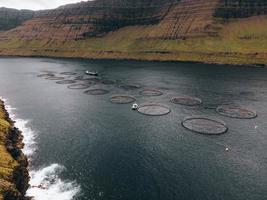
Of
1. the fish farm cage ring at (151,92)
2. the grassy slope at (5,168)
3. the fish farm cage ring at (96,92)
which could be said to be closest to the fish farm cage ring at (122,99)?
the fish farm cage ring at (151,92)

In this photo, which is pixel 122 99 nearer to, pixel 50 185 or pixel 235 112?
pixel 235 112

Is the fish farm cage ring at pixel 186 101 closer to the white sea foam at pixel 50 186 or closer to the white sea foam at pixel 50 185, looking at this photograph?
the white sea foam at pixel 50 185

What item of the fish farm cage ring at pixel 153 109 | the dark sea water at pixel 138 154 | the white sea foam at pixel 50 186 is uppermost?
the fish farm cage ring at pixel 153 109

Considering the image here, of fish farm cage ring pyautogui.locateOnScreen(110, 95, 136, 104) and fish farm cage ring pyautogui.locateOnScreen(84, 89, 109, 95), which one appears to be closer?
fish farm cage ring pyautogui.locateOnScreen(110, 95, 136, 104)

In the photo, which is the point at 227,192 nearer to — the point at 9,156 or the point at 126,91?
the point at 9,156

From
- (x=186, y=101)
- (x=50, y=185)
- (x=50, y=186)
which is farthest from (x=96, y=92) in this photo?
(x=50, y=186)

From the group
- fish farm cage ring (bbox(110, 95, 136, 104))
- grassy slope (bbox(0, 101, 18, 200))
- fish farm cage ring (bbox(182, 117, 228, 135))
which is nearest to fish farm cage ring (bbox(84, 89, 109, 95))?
fish farm cage ring (bbox(110, 95, 136, 104))

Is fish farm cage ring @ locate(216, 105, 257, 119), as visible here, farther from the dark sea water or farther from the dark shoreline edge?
the dark shoreline edge
